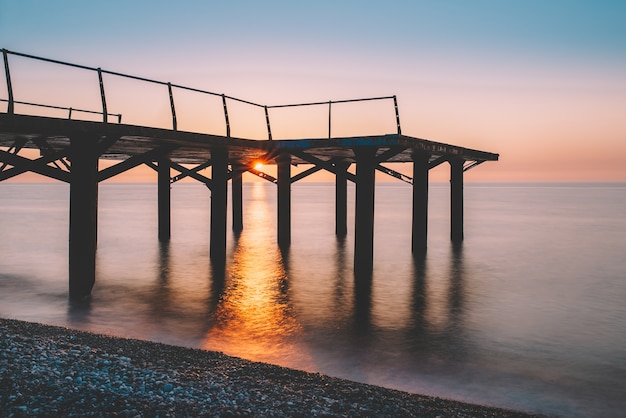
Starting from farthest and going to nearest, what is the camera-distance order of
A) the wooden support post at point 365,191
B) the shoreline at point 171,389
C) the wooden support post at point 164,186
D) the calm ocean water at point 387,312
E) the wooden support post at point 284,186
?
the wooden support post at point 164,186, the wooden support post at point 284,186, the wooden support post at point 365,191, the calm ocean water at point 387,312, the shoreline at point 171,389

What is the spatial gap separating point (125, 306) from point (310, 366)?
5.29m

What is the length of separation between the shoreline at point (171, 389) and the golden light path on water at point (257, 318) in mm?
1085

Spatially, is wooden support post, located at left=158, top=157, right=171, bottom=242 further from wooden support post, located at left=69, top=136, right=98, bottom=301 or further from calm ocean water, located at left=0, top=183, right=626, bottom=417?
wooden support post, located at left=69, top=136, right=98, bottom=301

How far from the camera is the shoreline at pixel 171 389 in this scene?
17.2ft

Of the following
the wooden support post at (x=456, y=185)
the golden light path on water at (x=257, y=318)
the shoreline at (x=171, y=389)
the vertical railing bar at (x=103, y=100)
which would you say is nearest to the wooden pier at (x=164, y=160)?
the vertical railing bar at (x=103, y=100)

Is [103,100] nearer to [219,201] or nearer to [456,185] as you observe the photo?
[219,201]

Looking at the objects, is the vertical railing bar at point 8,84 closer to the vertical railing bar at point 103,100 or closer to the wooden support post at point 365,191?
the vertical railing bar at point 103,100

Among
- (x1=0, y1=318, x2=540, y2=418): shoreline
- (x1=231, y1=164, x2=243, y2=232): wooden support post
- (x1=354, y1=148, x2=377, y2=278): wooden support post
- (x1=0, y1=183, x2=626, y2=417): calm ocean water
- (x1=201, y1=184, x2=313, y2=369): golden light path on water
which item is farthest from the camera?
(x1=231, y1=164, x2=243, y2=232): wooden support post

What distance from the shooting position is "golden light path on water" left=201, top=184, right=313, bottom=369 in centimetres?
848

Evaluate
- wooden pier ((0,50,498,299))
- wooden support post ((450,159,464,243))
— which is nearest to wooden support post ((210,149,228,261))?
wooden pier ((0,50,498,299))

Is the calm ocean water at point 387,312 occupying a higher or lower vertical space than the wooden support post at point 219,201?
lower

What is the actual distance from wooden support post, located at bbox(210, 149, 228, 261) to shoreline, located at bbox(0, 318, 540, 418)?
8.65 m

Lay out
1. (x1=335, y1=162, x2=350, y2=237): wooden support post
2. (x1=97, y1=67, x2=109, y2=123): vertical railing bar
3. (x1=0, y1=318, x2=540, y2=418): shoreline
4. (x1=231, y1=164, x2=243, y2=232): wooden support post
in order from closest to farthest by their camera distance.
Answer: (x1=0, y1=318, x2=540, y2=418): shoreline < (x1=97, y1=67, x2=109, y2=123): vertical railing bar < (x1=335, y1=162, x2=350, y2=237): wooden support post < (x1=231, y1=164, x2=243, y2=232): wooden support post

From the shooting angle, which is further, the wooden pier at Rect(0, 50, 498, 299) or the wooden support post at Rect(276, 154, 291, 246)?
the wooden support post at Rect(276, 154, 291, 246)
